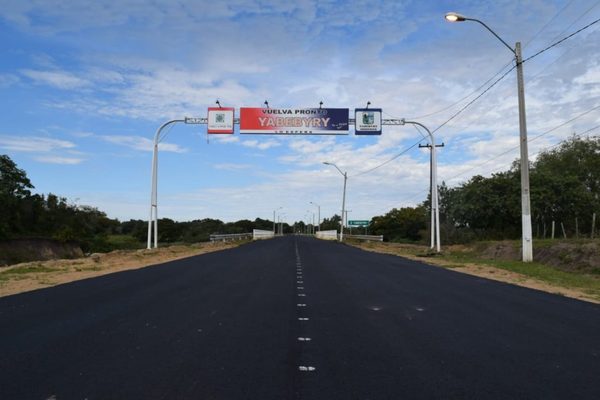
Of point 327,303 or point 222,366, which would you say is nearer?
point 222,366

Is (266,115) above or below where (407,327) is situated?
above

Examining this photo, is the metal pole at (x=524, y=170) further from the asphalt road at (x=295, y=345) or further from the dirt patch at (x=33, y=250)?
the dirt patch at (x=33, y=250)

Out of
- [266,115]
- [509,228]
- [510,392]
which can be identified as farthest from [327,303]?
[509,228]

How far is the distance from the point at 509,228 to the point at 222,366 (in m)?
45.6

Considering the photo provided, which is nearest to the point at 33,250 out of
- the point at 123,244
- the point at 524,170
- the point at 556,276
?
the point at 123,244

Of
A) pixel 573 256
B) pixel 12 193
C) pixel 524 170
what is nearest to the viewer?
pixel 573 256

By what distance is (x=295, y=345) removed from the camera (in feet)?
23.2

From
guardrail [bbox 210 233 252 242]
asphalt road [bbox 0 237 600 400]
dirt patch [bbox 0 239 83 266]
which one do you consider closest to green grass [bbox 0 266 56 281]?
asphalt road [bbox 0 237 600 400]

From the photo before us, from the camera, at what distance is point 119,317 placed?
912cm

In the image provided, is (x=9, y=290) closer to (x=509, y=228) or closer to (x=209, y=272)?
(x=209, y=272)

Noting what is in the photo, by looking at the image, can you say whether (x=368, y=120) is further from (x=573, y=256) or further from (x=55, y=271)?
(x=55, y=271)

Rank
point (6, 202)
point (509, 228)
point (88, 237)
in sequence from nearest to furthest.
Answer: point (509, 228) < point (6, 202) < point (88, 237)

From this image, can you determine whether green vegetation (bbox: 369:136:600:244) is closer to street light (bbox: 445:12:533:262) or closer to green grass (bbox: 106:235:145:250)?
street light (bbox: 445:12:533:262)

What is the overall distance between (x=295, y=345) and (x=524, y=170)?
60.5 ft
